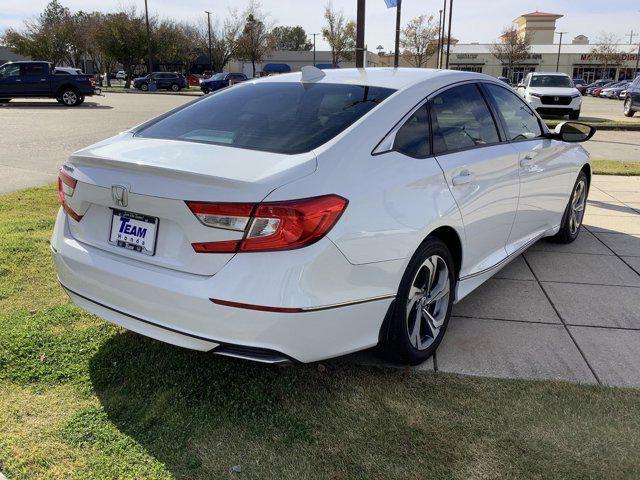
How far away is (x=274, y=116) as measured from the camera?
3.20 meters

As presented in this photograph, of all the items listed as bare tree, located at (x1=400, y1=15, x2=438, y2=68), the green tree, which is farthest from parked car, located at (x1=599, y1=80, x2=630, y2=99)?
the green tree

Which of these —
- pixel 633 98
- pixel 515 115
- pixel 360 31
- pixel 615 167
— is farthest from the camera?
pixel 633 98

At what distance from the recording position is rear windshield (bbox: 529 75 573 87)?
2126 cm

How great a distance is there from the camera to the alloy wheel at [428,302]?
3.14m

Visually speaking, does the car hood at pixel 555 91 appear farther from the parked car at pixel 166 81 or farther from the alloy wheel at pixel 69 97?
the parked car at pixel 166 81

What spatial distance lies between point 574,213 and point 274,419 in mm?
4176

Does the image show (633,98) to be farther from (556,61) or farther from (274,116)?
(556,61)

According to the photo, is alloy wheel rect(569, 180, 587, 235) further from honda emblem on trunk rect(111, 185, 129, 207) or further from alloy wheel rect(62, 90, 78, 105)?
alloy wheel rect(62, 90, 78, 105)

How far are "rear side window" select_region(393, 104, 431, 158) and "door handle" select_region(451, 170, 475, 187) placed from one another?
9.7 inches

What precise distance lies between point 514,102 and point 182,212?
3.19 metres

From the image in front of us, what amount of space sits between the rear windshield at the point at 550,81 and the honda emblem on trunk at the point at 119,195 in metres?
21.6

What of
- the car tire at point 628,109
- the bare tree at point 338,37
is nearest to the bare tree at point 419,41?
the bare tree at point 338,37

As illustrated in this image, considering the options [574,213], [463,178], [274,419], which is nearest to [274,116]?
[463,178]

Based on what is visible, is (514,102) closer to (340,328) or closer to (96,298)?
(340,328)
